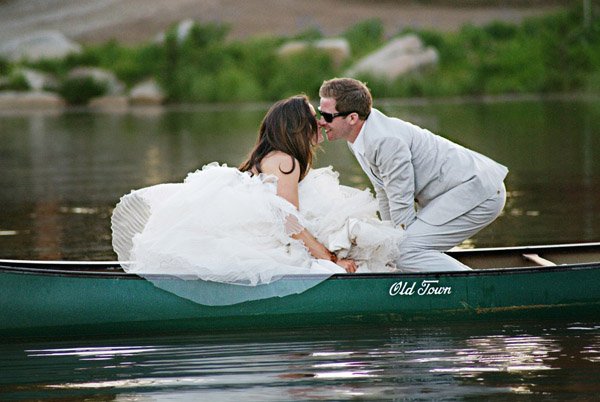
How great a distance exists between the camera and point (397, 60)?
34.9m

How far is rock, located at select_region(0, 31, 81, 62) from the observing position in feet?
129

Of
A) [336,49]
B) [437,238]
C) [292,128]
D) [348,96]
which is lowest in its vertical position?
[437,238]

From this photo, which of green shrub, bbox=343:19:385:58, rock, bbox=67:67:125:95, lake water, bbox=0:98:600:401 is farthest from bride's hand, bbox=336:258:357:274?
green shrub, bbox=343:19:385:58

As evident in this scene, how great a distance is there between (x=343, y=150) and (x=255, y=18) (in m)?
27.5

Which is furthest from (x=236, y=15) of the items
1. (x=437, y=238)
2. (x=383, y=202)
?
(x=437, y=238)

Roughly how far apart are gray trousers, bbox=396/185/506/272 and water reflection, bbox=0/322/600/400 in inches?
13.6

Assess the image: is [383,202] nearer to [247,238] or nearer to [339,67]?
[247,238]

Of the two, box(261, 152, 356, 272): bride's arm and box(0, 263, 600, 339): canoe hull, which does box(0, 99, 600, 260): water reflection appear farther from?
box(261, 152, 356, 272): bride's arm

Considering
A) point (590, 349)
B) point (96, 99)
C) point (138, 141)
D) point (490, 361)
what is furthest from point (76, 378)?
point (96, 99)

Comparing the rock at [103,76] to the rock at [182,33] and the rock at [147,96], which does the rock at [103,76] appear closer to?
the rock at [147,96]

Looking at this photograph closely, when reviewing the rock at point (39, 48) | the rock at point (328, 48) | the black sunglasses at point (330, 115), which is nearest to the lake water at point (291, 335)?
the black sunglasses at point (330, 115)

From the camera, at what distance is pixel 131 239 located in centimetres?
773

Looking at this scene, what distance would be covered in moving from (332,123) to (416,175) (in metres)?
0.57

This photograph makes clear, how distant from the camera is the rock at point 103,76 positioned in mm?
35875
